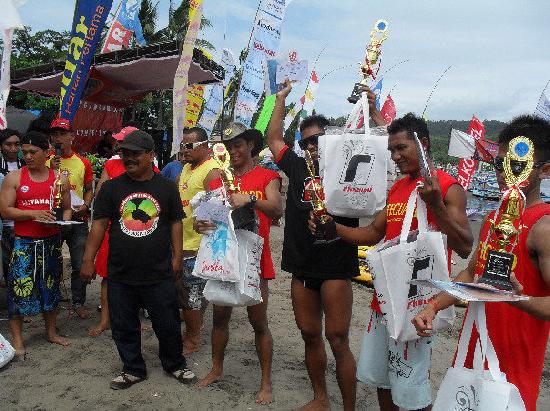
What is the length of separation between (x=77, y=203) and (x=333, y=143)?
324 centimetres

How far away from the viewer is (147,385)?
3.84 meters

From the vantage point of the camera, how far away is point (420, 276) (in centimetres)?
228

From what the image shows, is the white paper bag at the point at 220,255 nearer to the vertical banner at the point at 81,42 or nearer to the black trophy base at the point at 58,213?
the black trophy base at the point at 58,213

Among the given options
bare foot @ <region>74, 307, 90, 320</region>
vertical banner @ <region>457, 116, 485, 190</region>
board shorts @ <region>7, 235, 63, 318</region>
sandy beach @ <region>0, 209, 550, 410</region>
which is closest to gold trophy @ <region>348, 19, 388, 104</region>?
sandy beach @ <region>0, 209, 550, 410</region>

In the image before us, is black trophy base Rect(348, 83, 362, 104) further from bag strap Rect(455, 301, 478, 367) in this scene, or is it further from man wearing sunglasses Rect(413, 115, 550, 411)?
bag strap Rect(455, 301, 478, 367)

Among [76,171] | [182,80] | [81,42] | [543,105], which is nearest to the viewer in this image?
[76,171]

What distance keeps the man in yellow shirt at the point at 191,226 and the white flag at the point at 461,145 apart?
9.22m

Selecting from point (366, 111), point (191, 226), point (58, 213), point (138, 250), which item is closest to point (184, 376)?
point (138, 250)

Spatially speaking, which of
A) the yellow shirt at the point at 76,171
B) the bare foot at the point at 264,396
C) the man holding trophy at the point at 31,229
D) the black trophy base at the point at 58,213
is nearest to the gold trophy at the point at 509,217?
the bare foot at the point at 264,396

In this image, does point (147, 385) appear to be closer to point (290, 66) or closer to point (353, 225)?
point (353, 225)

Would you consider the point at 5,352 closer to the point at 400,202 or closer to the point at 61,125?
the point at 61,125

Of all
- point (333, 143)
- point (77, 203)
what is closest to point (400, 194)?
point (333, 143)

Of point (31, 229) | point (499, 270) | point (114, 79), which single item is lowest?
point (31, 229)

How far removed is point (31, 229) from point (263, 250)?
2175 millimetres
